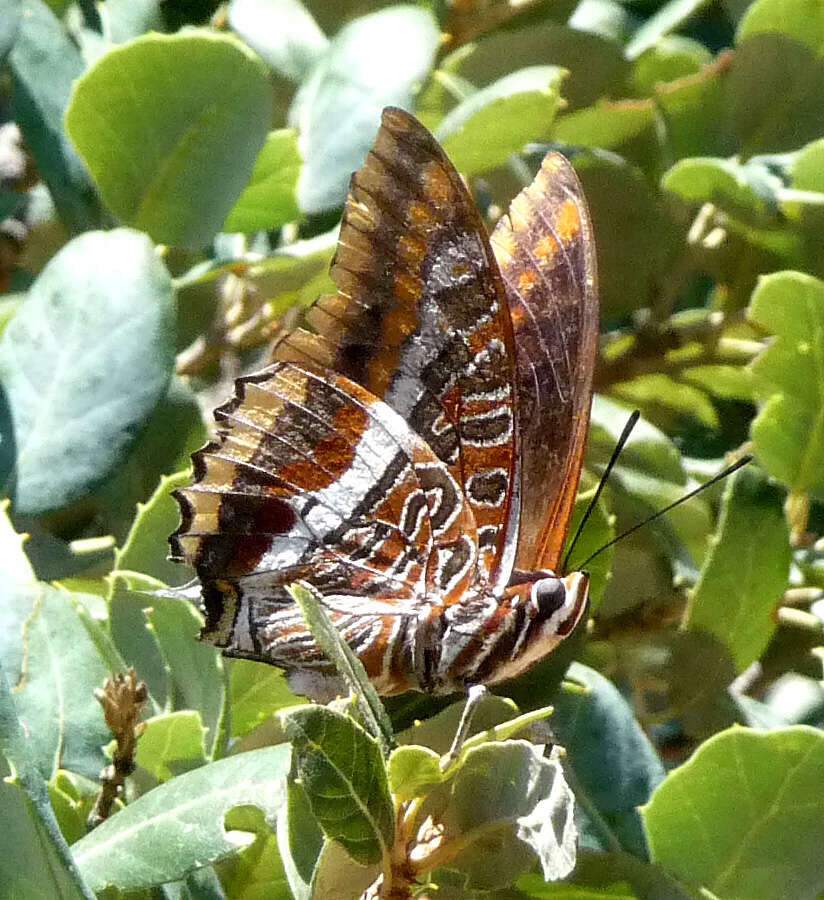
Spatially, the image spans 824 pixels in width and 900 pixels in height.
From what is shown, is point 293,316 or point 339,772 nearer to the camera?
point 339,772

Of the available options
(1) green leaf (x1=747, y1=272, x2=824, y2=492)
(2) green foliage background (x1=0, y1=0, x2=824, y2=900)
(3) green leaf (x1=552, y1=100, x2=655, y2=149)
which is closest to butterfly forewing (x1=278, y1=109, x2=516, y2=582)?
(2) green foliage background (x1=0, y1=0, x2=824, y2=900)

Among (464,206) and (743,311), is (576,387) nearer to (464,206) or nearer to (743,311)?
(464,206)

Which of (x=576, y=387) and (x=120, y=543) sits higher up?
(x=576, y=387)

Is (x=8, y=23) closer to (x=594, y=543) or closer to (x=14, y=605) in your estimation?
(x=14, y=605)

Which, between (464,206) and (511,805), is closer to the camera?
(511,805)

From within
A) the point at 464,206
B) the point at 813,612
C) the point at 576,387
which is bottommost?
the point at 813,612

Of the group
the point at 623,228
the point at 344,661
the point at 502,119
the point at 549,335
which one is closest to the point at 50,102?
the point at 502,119

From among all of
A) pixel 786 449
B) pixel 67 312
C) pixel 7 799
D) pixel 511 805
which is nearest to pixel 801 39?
pixel 786 449
